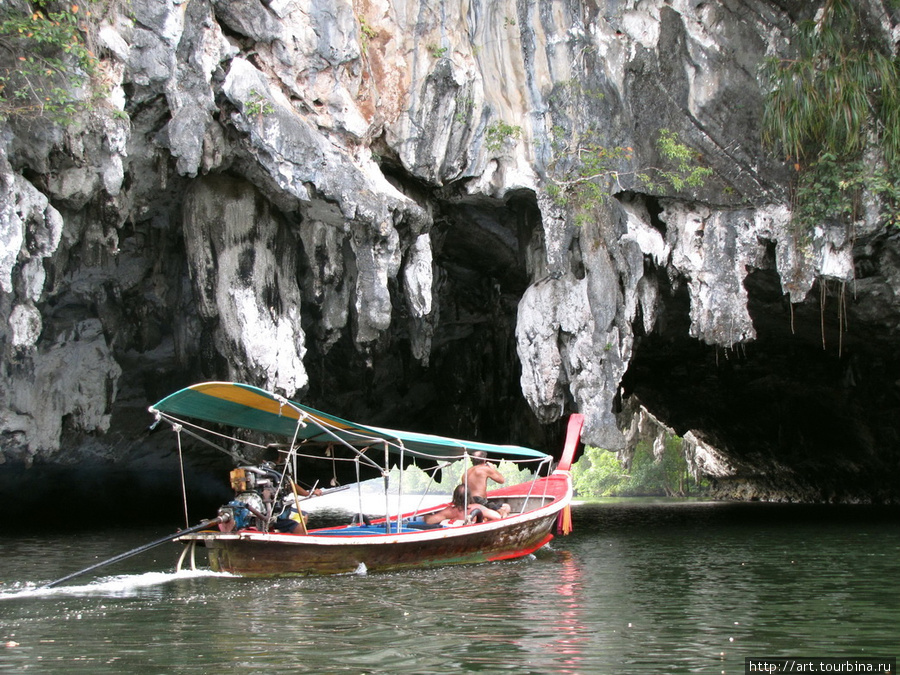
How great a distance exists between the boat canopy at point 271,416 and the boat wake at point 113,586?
1874mm

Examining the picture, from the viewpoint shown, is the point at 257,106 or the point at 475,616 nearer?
the point at 475,616

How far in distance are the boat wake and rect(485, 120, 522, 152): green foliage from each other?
8806mm

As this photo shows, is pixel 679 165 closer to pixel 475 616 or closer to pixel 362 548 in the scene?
pixel 362 548

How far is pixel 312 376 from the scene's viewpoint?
20016 millimetres

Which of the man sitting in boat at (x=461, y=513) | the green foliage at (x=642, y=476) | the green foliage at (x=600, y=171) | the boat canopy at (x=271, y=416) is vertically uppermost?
the green foliage at (x=600, y=171)

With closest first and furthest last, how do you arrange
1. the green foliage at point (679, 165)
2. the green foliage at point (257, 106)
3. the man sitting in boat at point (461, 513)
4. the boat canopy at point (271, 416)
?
the boat canopy at point (271, 416) → the man sitting in boat at point (461, 513) → the green foliage at point (257, 106) → the green foliage at point (679, 165)

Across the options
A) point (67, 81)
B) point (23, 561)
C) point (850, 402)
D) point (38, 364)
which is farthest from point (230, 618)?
point (850, 402)

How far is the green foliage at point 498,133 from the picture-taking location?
599 inches

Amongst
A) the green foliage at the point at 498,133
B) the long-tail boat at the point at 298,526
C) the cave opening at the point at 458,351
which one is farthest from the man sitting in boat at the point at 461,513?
the green foliage at the point at 498,133

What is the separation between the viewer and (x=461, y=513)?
41.1 feet

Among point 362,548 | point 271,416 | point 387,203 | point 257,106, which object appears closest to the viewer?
point 362,548

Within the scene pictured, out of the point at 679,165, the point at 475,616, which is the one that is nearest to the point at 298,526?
the point at 475,616

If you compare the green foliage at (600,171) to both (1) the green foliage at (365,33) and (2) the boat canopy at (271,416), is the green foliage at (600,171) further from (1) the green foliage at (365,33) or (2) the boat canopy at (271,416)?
(2) the boat canopy at (271,416)

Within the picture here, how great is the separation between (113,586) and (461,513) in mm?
5093
